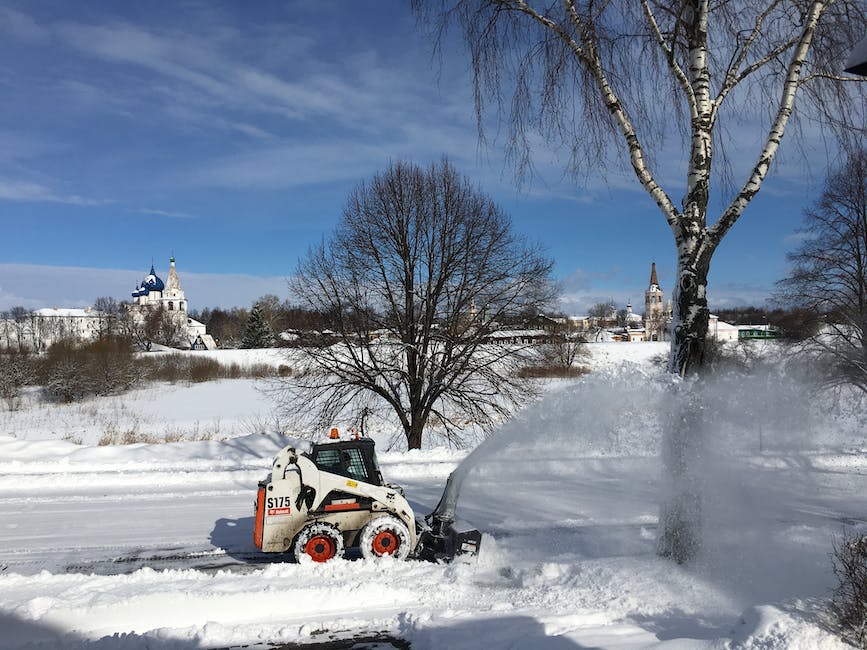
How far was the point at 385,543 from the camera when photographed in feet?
26.4

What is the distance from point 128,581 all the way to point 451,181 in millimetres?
13216

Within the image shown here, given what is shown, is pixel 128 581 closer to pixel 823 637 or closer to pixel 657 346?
pixel 823 637

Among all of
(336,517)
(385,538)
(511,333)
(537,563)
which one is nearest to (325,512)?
(336,517)

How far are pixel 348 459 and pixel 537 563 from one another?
9.88 ft

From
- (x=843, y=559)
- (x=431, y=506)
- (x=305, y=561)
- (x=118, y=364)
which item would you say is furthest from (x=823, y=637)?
(x=118, y=364)

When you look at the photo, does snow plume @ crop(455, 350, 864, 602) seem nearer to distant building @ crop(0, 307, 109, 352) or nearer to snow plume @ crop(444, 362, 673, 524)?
snow plume @ crop(444, 362, 673, 524)

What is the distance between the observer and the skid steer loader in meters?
7.99

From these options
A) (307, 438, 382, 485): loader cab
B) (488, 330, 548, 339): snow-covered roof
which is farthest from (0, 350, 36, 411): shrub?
(307, 438, 382, 485): loader cab

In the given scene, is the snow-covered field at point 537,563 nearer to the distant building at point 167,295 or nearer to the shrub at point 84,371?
the shrub at point 84,371

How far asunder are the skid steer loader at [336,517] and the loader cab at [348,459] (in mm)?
15

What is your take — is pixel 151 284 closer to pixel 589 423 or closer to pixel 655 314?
pixel 655 314

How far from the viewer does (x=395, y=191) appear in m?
17.2

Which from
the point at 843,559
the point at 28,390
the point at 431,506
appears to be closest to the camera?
the point at 843,559

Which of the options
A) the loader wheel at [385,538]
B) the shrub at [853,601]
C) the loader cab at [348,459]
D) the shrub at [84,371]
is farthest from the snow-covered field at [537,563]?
the shrub at [84,371]
